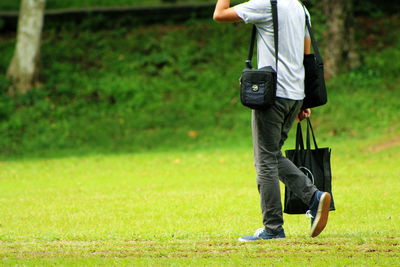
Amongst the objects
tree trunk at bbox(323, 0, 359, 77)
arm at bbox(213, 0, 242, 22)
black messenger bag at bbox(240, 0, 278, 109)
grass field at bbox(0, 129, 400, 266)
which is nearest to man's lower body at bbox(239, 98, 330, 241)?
black messenger bag at bbox(240, 0, 278, 109)

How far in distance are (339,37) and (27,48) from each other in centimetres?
954

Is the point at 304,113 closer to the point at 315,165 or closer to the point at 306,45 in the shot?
the point at 315,165

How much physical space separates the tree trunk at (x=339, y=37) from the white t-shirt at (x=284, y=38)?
13.9 m

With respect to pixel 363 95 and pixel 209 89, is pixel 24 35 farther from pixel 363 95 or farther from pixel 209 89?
pixel 363 95

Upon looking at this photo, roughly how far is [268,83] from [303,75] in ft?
1.56

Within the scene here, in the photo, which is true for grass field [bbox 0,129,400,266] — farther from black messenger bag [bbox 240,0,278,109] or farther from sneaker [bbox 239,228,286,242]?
black messenger bag [bbox 240,0,278,109]

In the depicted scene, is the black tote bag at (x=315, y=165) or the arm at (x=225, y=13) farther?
the black tote bag at (x=315, y=165)

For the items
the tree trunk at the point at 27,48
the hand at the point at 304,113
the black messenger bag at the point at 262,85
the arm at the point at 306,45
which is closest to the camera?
the black messenger bag at the point at 262,85

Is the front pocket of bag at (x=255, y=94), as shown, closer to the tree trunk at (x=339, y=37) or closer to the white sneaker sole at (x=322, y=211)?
the white sneaker sole at (x=322, y=211)

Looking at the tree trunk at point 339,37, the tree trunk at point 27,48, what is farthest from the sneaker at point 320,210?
the tree trunk at point 27,48

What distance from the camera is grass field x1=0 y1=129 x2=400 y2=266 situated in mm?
4875

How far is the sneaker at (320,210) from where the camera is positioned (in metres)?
5.14

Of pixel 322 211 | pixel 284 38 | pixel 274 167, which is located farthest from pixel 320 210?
pixel 284 38

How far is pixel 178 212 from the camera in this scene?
7570 millimetres
